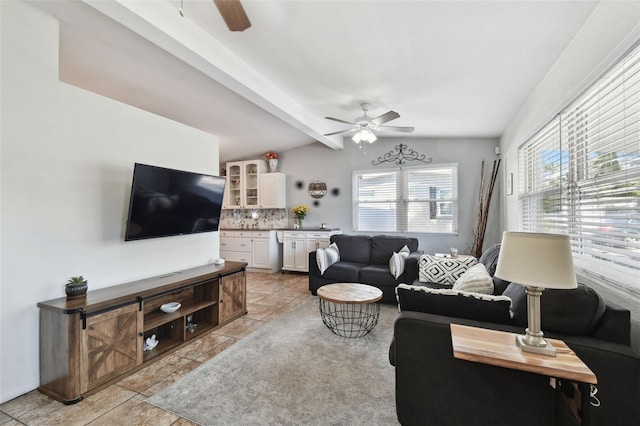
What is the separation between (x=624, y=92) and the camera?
5.40ft

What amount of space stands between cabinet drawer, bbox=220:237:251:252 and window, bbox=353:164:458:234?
7.82ft

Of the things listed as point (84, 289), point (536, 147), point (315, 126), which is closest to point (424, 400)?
point (84, 289)

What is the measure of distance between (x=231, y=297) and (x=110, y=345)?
1348 mm

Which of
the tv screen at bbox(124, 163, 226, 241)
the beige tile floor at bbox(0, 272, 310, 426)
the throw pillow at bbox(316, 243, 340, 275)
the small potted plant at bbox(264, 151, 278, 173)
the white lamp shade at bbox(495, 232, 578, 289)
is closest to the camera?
the white lamp shade at bbox(495, 232, 578, 289)

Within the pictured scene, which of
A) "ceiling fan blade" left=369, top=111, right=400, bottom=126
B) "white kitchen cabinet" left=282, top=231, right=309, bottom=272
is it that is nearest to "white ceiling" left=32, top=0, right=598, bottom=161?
"ceiling fan blade" left=369, top=111, right=400, bottom=126

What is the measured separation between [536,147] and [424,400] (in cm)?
299

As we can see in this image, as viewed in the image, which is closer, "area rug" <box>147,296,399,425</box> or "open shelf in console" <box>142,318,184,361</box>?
"area rug" <box>147,296,399,425</box>

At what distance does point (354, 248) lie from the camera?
4746 mm

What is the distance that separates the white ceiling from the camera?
1.99m

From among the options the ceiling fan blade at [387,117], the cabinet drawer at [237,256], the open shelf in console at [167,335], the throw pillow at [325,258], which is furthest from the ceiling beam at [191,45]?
the cabinet drawer at [237,256]

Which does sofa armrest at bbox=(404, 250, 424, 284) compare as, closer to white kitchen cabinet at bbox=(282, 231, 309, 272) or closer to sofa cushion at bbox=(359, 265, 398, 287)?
sofa cushion at bbox=(359, 265, 398, 287)

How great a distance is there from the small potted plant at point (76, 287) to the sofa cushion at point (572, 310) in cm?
313

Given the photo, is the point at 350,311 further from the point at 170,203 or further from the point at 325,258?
the point at 170,203

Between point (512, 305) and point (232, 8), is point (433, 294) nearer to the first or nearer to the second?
point (512, 305)
